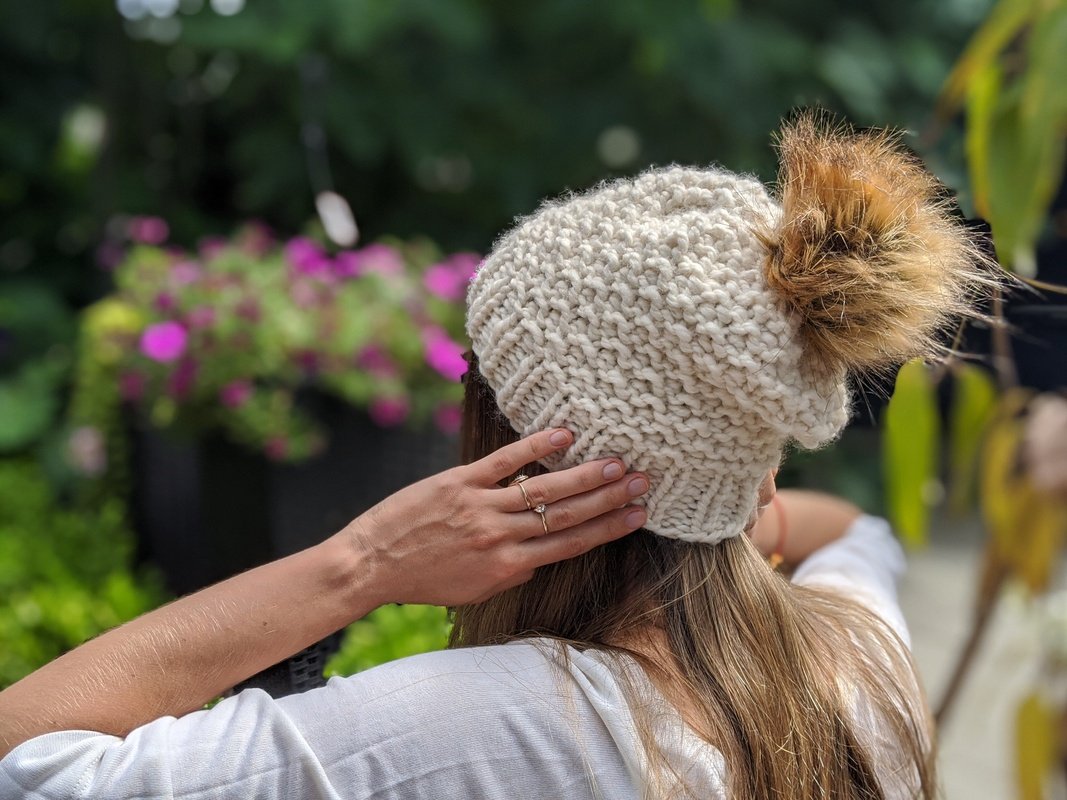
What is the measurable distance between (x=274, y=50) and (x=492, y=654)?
319 cm

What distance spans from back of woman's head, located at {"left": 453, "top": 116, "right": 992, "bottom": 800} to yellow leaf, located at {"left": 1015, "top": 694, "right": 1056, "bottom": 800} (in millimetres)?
153

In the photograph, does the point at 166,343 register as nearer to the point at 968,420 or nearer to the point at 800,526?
the point at 800,526

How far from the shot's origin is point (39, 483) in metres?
3.74

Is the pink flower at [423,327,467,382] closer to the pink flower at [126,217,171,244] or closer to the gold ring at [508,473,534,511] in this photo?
the pink flower at [126,217,171,244]

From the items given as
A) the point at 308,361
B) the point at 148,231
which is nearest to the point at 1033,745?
the point at 308,361

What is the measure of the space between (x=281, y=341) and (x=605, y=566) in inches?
73.1

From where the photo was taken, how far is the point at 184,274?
316cm

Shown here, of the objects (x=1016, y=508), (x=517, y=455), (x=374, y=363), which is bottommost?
(x=1016, y=508)

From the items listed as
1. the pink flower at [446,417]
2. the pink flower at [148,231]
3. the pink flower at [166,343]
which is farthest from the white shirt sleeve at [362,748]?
the pink flower at [148,231]

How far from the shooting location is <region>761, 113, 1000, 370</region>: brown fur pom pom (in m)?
1.03

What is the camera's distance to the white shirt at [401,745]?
0.98 meters

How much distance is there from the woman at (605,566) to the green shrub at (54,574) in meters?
1.23

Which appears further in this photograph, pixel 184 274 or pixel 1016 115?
pixel 184 274

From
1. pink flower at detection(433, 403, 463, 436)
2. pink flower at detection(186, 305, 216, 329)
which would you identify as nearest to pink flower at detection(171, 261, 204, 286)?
pink flower at detection(186, 305, 216, 329)
